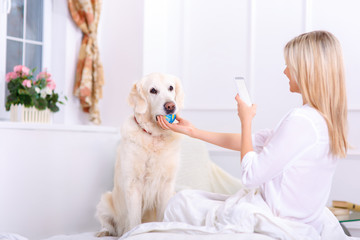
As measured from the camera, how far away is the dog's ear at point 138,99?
7.36ft

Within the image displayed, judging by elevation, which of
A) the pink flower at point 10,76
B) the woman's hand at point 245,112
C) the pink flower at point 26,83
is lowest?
the woman's hand at point 245,112

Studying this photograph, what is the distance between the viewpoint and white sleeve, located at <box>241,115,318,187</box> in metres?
1.31

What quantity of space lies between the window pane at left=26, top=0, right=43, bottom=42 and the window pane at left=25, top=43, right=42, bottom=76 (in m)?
0.07

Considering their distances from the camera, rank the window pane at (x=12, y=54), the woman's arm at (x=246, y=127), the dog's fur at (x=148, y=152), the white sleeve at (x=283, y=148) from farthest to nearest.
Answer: the window pane at (x=12, y=54), the dog's fur at (x=148, y=152), the woman's arm at (x=246, y=127), the white sleeve at (x=283, y=148)

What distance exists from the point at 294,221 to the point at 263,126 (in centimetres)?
201

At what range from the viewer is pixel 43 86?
3020 millimetres

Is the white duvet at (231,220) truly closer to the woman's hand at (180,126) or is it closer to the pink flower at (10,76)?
the woman's hand at (180,126)

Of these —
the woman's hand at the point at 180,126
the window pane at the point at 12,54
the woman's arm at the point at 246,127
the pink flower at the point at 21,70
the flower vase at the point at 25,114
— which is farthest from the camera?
the window pane at the point at 12,54

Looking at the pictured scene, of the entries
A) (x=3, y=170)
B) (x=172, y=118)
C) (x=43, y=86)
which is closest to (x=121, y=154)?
(x=172, y=118)

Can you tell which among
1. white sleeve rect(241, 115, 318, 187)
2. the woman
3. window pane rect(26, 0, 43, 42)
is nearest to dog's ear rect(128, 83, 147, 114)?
the woman

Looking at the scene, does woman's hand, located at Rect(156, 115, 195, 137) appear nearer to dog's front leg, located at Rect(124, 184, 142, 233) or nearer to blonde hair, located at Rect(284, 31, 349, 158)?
dog's front leg, located at Rect(124, 184, 142, 233)

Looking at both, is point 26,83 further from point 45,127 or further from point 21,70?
point 45,127

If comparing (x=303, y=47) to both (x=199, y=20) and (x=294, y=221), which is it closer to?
(x=294, y=221)

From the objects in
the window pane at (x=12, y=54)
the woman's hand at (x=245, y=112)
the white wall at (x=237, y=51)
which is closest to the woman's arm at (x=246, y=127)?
the woman's hand at (x=245, y=112)
